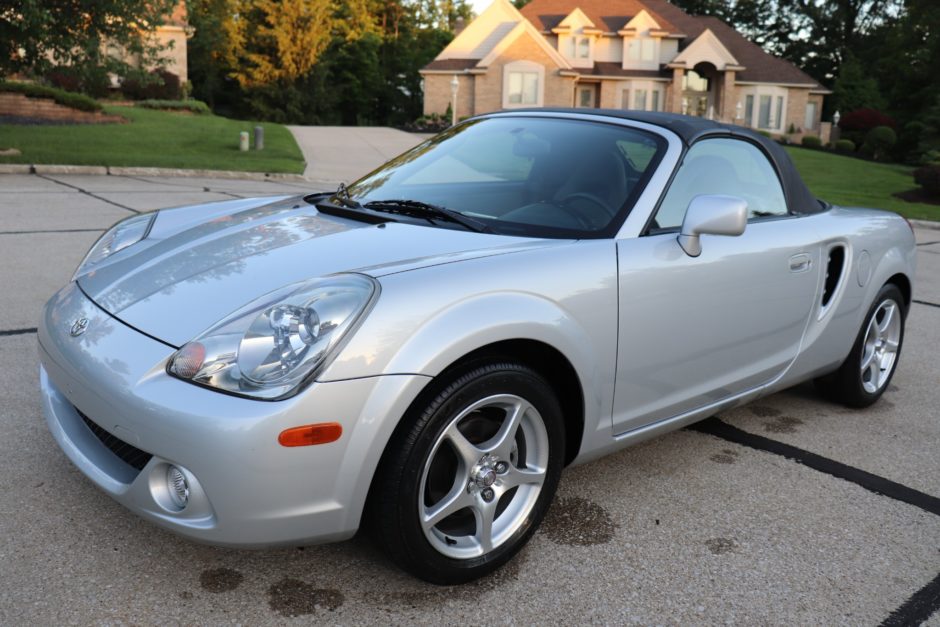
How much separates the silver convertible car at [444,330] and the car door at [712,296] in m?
0.01

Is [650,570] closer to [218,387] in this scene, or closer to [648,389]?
[648,389]

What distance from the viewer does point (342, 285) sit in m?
2.42

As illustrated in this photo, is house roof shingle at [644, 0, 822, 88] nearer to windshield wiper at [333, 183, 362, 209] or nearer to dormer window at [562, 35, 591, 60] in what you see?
dormer window at [562, 35, 591, 60]

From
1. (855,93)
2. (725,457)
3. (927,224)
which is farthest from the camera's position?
(855,93)

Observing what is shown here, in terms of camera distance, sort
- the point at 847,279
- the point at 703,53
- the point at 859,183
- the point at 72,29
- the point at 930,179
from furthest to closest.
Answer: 1. the point at 703,53
2. the point at 859,183
3. the point at 930,179
4. the point at 72,29
5. the point at 847,279

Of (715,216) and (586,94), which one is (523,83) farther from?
(715,216)

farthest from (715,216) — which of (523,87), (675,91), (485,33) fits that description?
(675,91)

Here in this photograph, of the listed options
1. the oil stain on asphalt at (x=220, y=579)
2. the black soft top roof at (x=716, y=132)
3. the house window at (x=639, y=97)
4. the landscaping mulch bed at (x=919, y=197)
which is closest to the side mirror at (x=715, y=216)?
the black soft top roof at (x=716, y=132)

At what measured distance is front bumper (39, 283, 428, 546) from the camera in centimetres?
215

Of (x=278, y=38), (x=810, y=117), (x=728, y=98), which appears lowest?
(x=810, y=117)

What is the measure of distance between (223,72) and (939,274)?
150ft

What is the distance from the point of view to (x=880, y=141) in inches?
1532

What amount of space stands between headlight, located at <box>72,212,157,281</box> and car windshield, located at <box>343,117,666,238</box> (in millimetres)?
925

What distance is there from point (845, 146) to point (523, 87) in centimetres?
1574
